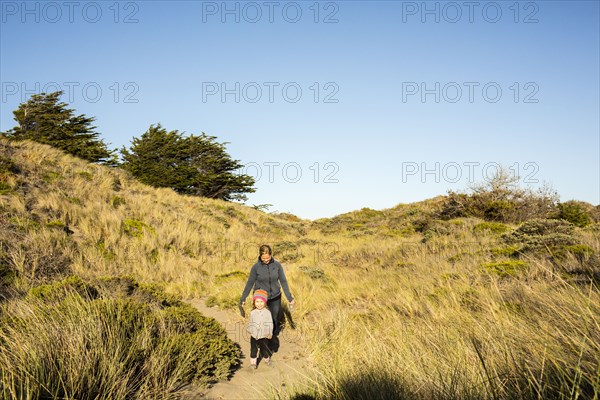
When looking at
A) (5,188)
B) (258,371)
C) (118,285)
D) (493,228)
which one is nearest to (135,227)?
(5,188)

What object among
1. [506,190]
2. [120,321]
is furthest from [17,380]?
[506,190]

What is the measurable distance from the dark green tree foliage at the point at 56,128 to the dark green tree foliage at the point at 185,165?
181 inches

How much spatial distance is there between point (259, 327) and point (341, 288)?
4.29m

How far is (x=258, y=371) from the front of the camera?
5543 mm

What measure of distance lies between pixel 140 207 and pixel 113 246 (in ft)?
17.4

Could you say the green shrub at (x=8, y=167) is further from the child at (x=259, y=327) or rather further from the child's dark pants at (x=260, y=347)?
the child's dark pants at (x=260, y=347)

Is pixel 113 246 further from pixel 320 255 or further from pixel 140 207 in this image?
pixel 320 255

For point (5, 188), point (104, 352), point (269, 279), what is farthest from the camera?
point (5, 188)

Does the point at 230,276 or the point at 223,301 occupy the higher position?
the point at 230,276

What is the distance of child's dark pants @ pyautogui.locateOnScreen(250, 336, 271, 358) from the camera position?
18.5 ft

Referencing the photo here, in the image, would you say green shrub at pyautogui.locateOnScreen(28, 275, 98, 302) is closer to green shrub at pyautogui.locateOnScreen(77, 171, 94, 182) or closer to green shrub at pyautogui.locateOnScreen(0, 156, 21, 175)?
green shrub at pyautogui.locateOnScreen(0, 156, 21, 175)

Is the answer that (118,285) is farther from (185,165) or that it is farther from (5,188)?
(185,165)

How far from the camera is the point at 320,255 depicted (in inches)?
640

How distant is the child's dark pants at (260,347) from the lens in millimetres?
5629
